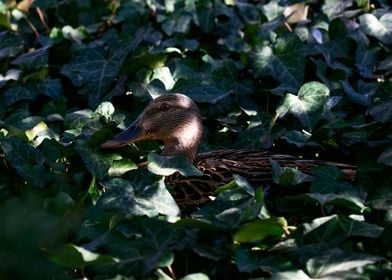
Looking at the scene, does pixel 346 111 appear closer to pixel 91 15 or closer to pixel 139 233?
pixel 139 233

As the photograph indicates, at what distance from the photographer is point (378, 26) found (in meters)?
5.32

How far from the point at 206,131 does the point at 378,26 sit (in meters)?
1.32

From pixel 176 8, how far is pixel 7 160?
8.29 feet

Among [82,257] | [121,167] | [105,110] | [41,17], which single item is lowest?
[41,17]

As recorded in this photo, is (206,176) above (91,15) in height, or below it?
above

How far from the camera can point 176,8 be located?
6.30m

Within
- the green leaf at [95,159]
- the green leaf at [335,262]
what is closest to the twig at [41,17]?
the green leaf at [95,159]

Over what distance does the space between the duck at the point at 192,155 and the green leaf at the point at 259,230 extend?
83 centimetres

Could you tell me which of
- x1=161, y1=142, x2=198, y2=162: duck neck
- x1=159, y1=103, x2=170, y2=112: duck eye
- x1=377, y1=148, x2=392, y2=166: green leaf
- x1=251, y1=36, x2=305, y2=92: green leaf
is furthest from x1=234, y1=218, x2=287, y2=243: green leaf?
x1=251, y1=36, x2=305, y2=92: green leaf

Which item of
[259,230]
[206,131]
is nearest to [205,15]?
[206,131]

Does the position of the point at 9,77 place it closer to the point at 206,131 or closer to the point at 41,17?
the point at 41,17

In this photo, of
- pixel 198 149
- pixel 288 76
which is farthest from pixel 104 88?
pixel 288 76

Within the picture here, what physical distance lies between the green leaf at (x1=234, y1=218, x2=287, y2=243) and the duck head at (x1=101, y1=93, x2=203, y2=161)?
5.13ft

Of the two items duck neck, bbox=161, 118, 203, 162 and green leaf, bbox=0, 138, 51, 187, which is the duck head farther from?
green leaf, bbox=0, 138, 51, 187
